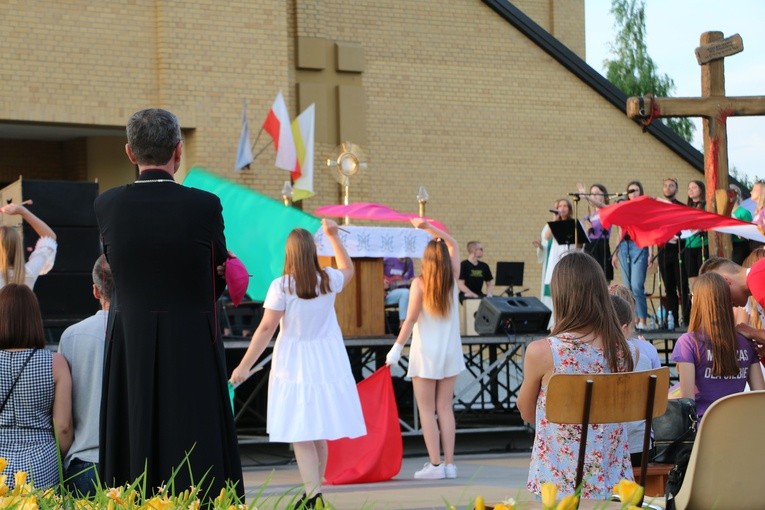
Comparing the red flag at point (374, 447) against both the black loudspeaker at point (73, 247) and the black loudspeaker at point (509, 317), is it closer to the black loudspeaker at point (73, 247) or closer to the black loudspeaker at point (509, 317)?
the black loudspeaker at point (509, 317)

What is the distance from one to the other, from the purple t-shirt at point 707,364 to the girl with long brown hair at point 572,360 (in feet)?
4.19

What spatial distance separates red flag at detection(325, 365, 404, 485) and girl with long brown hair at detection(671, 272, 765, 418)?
395 cm

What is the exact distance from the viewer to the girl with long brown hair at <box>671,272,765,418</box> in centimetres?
598

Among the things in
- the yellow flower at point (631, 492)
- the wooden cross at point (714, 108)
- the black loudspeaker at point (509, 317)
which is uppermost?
the wooden cross at point (714, 108)

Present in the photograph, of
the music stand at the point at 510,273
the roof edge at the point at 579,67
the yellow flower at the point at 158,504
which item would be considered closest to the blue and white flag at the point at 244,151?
the music stand at the point at 510,273

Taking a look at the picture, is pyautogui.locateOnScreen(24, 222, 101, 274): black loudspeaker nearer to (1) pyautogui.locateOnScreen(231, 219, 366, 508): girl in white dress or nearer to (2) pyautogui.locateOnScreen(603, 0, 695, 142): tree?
(1) pyautogui.locateOnScreen(231, 219, 366, 508): girl in white dress

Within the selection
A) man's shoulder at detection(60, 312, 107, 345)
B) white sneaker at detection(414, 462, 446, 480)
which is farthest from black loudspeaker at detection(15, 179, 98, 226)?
man's shoulder at detection(60, 312, 107, 345)

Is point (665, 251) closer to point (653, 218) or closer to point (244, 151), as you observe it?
point (653, 218)

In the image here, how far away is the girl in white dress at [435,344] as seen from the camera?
9.46 meters

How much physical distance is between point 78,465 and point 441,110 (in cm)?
1740

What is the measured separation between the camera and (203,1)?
1875 cm

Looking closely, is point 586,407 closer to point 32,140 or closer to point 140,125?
point 140,125

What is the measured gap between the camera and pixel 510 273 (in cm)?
1928

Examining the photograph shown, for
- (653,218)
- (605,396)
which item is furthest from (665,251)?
(605,396)
